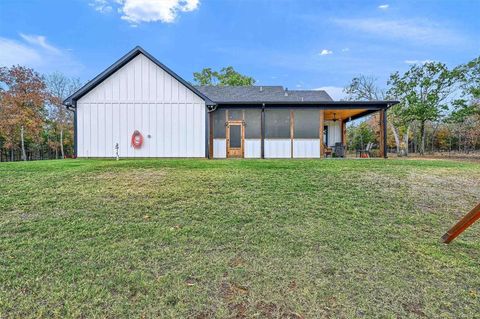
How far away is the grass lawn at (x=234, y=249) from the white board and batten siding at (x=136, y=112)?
5.82 meters

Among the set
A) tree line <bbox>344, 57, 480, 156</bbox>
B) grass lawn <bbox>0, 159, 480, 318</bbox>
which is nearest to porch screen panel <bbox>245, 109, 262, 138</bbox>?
grass lawn <bbox>0, 159, 480, 318</bbox>

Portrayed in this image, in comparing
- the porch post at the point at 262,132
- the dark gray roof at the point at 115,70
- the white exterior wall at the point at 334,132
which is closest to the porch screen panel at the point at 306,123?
the porch post at the point at 262,132

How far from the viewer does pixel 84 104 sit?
12.2m

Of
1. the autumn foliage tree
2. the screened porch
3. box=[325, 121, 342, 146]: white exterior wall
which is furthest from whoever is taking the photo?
the autumn foliage tree

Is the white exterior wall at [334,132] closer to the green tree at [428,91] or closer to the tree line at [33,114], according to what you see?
the green tree at [428,91]

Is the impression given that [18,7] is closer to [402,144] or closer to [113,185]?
[113,185]

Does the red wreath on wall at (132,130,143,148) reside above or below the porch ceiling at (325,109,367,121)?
below

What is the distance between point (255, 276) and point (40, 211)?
3890 millimetres

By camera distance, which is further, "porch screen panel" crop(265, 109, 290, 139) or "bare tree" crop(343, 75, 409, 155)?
"bare tree" crop(343, 75, 409, 155)

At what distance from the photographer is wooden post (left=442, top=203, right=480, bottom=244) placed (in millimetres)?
3303

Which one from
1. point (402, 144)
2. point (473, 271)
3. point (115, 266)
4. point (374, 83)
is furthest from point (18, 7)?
point (402, 144)

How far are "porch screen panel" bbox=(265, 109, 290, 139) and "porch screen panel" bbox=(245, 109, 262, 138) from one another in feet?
1.14

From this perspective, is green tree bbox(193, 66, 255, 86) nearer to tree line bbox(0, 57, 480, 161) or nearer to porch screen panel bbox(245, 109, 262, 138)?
tree line bbox(0, 57, 480, 161)

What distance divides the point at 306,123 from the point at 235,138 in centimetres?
355
